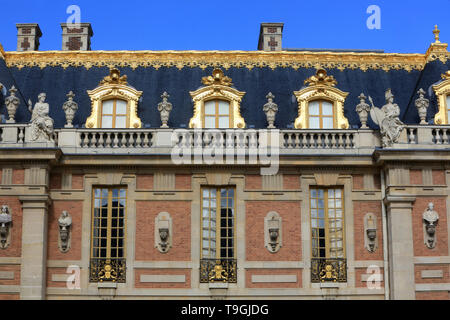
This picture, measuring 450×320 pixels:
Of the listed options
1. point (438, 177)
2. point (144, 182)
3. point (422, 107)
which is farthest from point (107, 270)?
point (422, 107)

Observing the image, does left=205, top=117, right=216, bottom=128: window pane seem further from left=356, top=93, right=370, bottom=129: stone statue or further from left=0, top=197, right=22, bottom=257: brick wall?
left=0, top=197, right=22, bottom=257: brick wall

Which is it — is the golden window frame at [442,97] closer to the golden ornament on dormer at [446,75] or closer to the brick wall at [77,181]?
the golden ornament on dormer at [446,75]

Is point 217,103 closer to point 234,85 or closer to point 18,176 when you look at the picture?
point 234,85

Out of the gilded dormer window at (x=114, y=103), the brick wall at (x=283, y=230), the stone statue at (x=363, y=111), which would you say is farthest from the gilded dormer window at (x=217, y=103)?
the stone statue at (x=363, y=111)

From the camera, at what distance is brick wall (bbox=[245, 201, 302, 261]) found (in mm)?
26734

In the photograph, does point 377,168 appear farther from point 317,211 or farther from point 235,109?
point 235,109

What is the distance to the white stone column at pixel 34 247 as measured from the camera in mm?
25781

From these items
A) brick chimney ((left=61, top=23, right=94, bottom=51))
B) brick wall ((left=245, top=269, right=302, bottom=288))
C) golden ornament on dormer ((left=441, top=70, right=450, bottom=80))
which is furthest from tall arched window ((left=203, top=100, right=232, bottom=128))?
brick chimney ((left=61, top=23, right=94, bottom=51))

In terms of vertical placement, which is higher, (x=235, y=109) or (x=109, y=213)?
(x=235, y=109)

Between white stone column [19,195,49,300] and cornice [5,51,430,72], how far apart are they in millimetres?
6092

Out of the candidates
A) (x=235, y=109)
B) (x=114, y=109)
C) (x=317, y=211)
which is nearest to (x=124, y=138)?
(x=114, y=109)

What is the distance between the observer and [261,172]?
27.3 metres

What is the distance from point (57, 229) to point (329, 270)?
7503 mm
